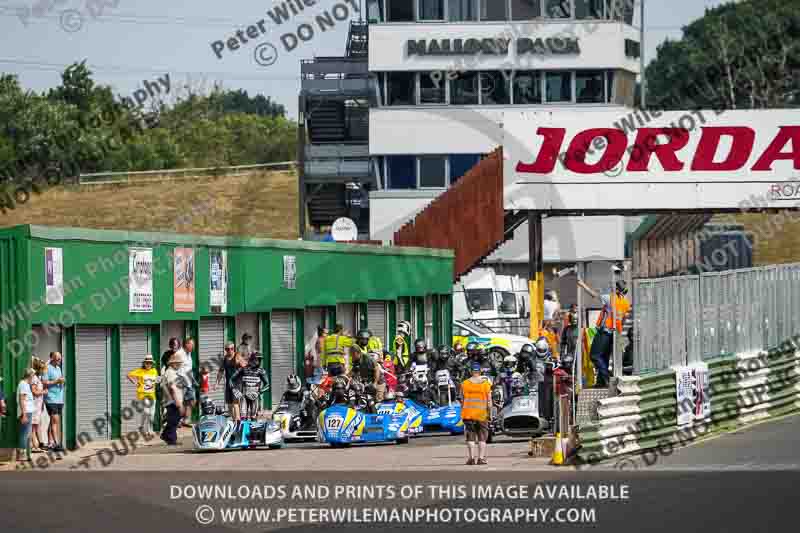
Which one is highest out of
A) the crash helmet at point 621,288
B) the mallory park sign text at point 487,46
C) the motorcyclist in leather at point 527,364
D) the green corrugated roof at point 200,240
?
the mallory park sign text at point 487,46

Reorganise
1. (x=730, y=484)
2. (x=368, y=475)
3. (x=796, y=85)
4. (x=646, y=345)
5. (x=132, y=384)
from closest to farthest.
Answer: (x=730, y=484) → (x=368, y=475) → (x=646, y=345) → (x=132, y=384) → (x=796, y=85)

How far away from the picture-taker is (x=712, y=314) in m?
27.3

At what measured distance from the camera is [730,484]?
62.6ft

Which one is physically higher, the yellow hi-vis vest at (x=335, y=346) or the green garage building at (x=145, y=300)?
the green garage building at (x=145, y=300)

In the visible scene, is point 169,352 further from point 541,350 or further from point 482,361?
point 541,350

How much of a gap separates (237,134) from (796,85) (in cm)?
5239

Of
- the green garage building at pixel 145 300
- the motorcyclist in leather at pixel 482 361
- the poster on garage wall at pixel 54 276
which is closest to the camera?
the green garage building at pixel 145 300

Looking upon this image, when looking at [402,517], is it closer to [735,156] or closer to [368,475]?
[368,475]

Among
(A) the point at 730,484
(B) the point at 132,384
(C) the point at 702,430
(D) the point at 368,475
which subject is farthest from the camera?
(B) the point at 132,384

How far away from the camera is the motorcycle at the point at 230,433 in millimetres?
25344

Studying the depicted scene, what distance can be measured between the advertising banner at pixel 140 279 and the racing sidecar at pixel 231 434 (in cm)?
408

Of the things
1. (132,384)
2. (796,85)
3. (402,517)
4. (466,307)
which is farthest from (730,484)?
(796,85)

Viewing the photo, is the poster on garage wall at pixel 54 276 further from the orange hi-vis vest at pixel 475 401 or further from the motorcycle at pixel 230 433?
the orange hi-vis vest at pixel 475 401

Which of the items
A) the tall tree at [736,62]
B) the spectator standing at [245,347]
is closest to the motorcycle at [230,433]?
the spectator standing at [245,347]
